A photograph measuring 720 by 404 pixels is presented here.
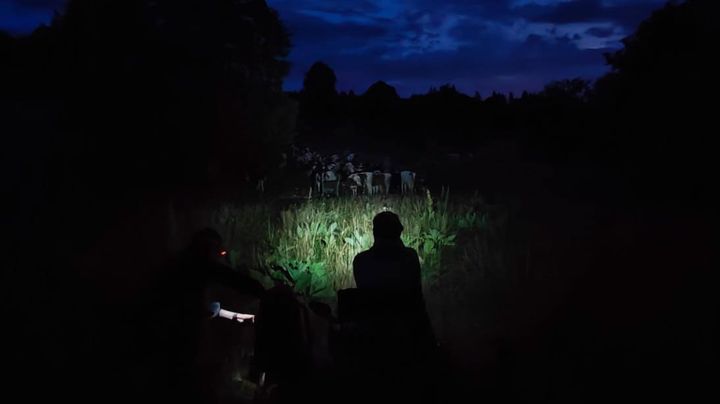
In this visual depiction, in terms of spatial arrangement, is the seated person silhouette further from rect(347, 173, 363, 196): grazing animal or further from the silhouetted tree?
rect(347, 173, 363, 196): grazing animal

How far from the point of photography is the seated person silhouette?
14.7 ft

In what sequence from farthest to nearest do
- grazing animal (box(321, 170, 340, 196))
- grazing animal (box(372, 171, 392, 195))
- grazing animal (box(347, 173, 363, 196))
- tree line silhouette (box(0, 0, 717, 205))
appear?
grazing animal (box(347, 173, 363, 196)), grazing animal (box(321, 170, 340, 196)), grazing animal (box(372, 171, 392, 195)), tree line silhouette (box(0, 0, 717, 205))

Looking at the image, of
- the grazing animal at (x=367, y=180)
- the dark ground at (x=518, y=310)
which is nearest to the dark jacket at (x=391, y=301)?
the dark ground at (x=518, y=310)

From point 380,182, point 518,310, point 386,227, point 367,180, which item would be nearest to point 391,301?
point 386,227

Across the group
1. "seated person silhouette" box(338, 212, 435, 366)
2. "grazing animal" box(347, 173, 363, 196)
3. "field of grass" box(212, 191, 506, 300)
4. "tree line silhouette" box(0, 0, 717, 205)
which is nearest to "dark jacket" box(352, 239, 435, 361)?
"seated person silhouette" box(338, 212, 435, 366)

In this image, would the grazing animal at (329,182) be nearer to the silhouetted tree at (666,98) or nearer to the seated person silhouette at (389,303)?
the silhouetted tree at (666,98)

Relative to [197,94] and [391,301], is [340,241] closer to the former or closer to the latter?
[391,301]

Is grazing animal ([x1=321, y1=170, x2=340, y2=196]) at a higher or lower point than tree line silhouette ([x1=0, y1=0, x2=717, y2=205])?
lower

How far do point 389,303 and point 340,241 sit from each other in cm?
530

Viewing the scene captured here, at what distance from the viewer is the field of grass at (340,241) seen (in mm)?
8445

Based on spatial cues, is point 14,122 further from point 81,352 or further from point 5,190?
point 81,352

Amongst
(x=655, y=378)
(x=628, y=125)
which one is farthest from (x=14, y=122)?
(x=628, y=125)

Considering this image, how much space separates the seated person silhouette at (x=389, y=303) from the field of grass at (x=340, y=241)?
2732 millimetres

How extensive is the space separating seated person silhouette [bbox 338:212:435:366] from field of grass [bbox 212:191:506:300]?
273cm
